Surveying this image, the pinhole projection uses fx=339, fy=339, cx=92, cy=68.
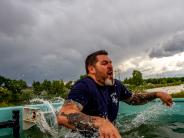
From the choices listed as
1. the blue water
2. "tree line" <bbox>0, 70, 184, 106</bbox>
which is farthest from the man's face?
"tree line" <bbox>0, 70, 184, 106</bbox>

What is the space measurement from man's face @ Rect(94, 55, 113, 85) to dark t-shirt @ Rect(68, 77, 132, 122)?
11 cm

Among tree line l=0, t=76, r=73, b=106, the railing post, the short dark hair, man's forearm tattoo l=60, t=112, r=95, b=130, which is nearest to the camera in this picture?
man's forearm tattoo l=60, t=112, r=95, b=130

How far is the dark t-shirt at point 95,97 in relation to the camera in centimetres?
381

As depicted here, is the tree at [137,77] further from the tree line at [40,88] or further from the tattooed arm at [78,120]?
the tattooed arm at [78,120]

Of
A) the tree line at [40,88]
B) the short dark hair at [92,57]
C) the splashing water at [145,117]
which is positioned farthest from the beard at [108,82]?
the tree line at [40,88]

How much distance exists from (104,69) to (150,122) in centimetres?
400

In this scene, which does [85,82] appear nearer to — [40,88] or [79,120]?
[79,120]

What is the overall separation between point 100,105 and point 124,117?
181 inches

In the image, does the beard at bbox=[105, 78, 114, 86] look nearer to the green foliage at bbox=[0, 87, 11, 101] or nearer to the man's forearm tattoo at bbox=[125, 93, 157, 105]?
the man's forearm tattoo at bbox=[125, 93, 157, 105]

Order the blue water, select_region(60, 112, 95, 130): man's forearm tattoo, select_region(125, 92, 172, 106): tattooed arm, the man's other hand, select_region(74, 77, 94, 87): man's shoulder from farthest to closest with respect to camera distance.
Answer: the blue water
select_region(125, 92, 172, 106): tattooed arm
select_region(74, 77, 94, 87): man's shoulder
select_region(60, 112, 95, 130): man's forearm tattoo
the man's other hand

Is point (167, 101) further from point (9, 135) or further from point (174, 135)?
point (9, 135)

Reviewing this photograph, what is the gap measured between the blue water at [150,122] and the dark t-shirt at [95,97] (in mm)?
2098

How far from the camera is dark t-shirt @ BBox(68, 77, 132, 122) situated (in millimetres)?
3811

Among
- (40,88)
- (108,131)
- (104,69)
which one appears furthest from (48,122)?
(40,88)
